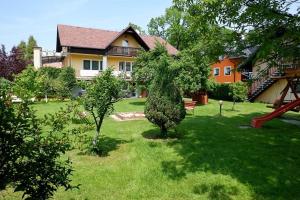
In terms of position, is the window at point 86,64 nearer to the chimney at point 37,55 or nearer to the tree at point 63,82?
the tree at point 63,82

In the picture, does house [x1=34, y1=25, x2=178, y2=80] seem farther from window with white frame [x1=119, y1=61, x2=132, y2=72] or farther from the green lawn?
the green lawn

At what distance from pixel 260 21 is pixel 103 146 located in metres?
7.13

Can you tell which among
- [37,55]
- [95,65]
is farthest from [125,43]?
[37,55]

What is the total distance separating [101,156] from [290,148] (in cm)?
697

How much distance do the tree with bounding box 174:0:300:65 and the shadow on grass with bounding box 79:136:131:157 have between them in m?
5.31

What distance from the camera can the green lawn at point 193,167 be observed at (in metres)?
7.17

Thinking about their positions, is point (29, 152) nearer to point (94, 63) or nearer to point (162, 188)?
point (162, 188)

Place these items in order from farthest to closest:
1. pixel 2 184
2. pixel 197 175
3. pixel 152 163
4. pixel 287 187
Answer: pixel 152 163 → pixel 197 175 → pixel 287 187 → pixel 2 184

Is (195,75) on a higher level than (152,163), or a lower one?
higher

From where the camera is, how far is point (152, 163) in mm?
9281

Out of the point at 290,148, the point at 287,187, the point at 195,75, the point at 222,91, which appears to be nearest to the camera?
the point at 287,187

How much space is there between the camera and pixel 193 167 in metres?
8.88

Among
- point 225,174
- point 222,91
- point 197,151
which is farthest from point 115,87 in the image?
point 222,91

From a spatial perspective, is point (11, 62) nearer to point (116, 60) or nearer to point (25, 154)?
point (116, 60)
